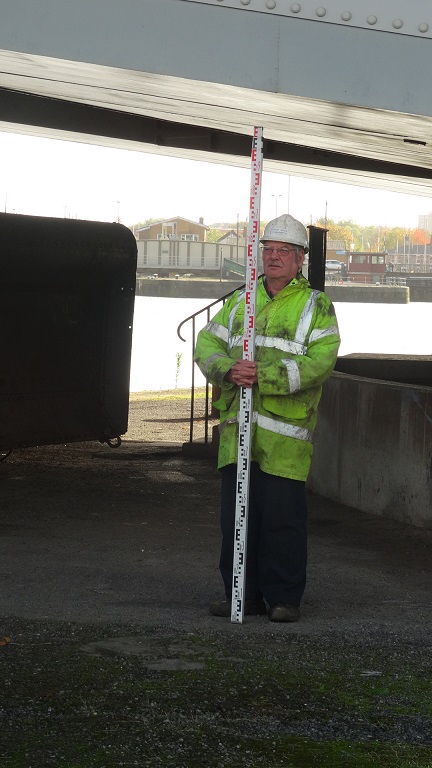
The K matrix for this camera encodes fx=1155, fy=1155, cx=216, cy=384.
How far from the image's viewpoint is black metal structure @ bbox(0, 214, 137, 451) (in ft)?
31.2

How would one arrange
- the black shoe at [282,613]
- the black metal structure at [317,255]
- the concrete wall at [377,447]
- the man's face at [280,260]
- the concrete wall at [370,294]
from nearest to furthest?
1. the man's face at [280,260]
2. the black shoe at [282,613]
3. the concrete wall at [377,447]
4. the black metal structure at [317,255]
5. the concrete wall at [370,294]

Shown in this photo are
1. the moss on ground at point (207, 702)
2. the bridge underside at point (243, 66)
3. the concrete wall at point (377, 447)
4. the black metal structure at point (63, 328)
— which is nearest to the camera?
the moss on ground at point (207, 702)

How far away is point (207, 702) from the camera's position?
14.6 ft

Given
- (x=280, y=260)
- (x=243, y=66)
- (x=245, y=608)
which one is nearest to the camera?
(x=243, y=66)

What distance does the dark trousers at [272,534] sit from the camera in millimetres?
5586

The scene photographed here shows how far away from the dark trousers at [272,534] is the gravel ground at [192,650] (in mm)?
200

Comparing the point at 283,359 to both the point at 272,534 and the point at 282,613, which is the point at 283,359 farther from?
the point at 282,613

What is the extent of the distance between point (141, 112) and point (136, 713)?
5.47 m

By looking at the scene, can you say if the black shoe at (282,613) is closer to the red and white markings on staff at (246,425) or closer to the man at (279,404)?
the man at (279,404)

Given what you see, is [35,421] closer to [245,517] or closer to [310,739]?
[245,517]

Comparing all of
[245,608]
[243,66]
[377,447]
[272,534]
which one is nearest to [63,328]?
[377,447]

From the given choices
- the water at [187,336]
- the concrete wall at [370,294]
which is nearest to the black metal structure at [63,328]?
the water at [187,336]

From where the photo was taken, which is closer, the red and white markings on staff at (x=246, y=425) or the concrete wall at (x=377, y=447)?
the red and white markings on staff at (x=246, y=425)

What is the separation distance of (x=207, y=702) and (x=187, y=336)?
49.8 meters
